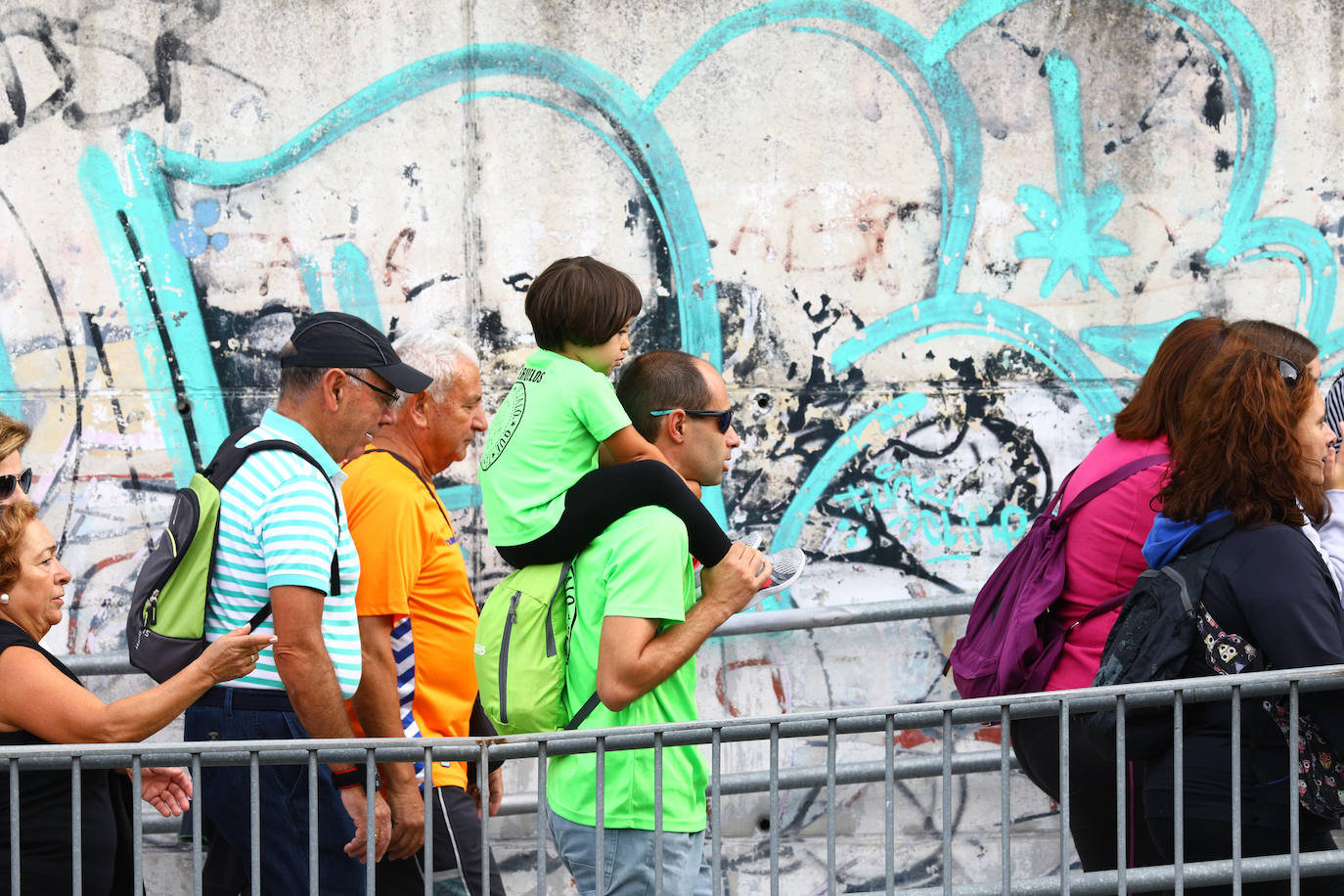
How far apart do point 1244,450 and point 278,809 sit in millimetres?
2126

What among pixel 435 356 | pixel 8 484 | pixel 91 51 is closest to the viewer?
pixel 8 484

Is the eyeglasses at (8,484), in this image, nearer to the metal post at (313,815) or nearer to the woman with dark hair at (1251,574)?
the metal post at (313,815)

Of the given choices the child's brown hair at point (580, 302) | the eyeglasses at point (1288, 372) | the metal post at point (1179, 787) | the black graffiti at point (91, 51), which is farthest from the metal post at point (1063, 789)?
the black graffiti at point (91, 51)

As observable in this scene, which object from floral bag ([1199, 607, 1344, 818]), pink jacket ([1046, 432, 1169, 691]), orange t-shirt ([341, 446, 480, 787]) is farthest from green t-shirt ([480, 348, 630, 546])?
floral bag ([1199, 607, 1344, 818])

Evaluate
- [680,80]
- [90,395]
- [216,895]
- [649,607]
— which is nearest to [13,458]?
[216,895]

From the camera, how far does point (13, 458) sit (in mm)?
3121

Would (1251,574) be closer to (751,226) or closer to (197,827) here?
(197,827)

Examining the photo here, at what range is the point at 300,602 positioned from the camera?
286cm

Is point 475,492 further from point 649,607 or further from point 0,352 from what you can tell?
point 649,607

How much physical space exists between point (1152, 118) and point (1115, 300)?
2.26 ft

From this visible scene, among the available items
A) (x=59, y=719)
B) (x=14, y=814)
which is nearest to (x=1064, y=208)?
(x=59, y=719)

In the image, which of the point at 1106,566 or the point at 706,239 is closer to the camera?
the point at 1106,566

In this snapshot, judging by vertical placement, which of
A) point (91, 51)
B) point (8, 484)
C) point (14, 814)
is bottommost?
point (14, 814)

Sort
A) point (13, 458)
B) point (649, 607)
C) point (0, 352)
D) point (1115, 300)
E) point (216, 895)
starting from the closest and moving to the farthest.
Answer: point (649, 607) < point (13, 458) < point (216, 895) < point (0, 352) < point (1115, 300)
